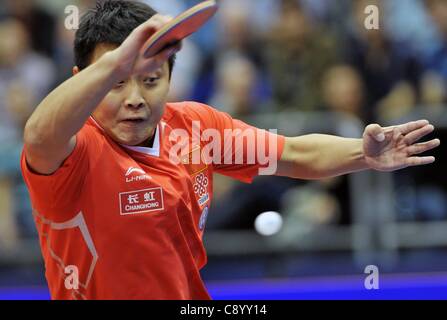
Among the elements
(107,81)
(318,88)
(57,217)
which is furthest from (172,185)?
(318,88)

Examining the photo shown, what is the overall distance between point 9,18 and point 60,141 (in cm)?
503

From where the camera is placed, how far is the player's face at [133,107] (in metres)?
3.04

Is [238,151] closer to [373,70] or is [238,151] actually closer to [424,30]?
[373,70]

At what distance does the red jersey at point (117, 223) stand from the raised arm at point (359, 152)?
601 mm

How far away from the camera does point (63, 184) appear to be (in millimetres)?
2854

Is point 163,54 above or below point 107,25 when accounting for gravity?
below

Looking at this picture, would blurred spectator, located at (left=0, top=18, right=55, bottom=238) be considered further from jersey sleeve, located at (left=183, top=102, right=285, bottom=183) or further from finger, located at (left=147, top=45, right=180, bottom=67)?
finger, located at (left=147, top=45, right=180, bottom=67)

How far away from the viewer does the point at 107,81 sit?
2.58 metres

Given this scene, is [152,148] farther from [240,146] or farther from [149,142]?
[240,146]

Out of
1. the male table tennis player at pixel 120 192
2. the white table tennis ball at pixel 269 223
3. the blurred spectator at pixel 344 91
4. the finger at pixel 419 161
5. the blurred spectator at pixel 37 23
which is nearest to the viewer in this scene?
the male table tennis player at pixel 120 192

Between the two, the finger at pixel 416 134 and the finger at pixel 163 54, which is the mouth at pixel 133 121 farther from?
the finger at pixel 416 134

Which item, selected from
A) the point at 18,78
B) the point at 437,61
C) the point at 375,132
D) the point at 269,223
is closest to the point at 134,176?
the point at 375,132

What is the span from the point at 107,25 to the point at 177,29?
698 mm

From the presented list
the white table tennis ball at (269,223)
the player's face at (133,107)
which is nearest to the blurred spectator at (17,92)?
the white table tennis ball at (269,223)
